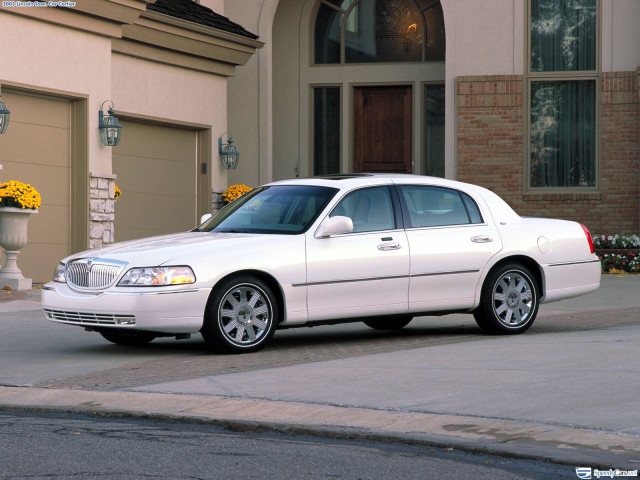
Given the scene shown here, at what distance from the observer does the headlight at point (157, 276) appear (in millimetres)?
9172

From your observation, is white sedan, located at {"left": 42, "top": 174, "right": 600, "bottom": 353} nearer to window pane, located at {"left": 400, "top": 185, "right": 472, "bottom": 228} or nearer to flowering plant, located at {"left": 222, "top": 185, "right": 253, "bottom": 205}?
window pane, located at {"left": 400, "top": 185, "right": 472, "bottom": 228}

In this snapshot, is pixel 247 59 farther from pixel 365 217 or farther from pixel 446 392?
pixel 446 392

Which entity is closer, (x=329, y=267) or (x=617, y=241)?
(x=329, y=267)

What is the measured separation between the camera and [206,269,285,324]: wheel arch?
939cm

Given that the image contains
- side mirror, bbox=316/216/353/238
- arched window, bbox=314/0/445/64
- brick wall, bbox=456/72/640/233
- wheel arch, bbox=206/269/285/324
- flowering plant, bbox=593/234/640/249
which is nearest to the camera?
wheel arch, bbox=206/269/285/324

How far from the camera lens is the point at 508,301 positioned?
11.0 m

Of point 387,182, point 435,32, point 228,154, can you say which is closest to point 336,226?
point 387,182

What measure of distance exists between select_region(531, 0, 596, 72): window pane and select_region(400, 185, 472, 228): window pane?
11.5m

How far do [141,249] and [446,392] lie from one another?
320 centimetres

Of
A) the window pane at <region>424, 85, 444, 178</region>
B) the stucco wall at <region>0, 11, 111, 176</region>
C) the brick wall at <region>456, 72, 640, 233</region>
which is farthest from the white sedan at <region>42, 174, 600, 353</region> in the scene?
the window pane at <region>424, 85, 444, 178</region>

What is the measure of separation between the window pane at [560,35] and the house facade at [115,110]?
532 centimetres

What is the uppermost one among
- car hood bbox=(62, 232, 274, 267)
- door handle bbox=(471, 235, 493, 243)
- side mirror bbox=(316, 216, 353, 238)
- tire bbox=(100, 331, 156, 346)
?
side mirror bbox=(316, 216, 353, 238)

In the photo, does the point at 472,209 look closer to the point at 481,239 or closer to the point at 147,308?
the point at 481,239

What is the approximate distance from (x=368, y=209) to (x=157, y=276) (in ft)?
7.30
